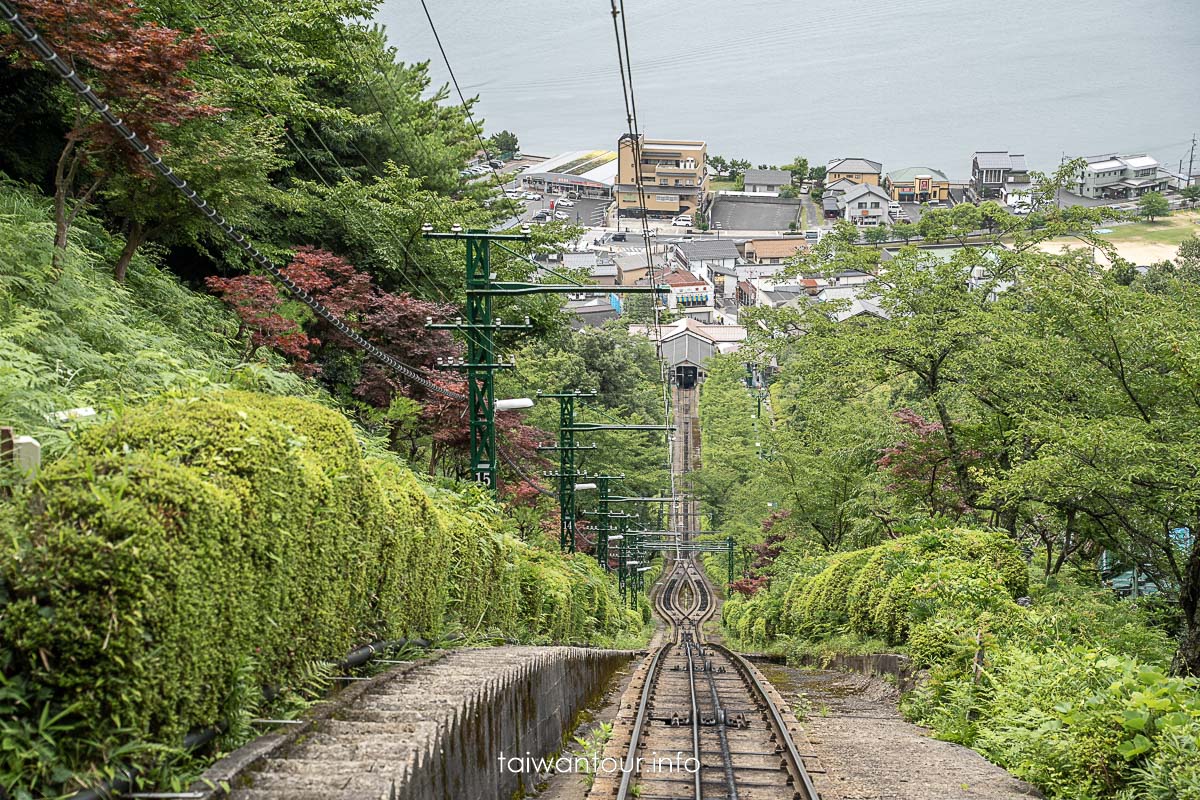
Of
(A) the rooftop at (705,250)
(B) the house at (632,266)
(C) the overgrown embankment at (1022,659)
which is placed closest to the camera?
(C) the overgrown embankment at (1022,659)

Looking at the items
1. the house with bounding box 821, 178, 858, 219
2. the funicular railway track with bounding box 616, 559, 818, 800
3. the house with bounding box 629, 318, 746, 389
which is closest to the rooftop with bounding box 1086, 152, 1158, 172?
the house with bounding box 821, 178, 858, 219

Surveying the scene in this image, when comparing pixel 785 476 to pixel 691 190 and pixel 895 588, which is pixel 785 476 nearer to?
pixel 895 588

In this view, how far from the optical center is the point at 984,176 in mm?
144625

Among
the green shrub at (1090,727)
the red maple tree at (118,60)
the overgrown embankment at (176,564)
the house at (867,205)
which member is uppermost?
the house at (867,205)

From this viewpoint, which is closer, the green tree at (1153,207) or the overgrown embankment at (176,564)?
the overgrown embankment at (176,564)

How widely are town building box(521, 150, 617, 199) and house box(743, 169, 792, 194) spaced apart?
979 inches

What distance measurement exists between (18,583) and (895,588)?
54.3ft

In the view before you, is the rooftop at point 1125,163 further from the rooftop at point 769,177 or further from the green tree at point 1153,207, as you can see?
the rooftop at point 769,177

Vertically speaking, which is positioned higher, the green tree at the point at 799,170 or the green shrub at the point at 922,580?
the green tree at the point at 799,170

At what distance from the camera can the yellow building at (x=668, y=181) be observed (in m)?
155

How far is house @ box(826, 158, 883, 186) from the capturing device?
170000 mm

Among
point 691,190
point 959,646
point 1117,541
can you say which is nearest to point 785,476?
point 1117,541

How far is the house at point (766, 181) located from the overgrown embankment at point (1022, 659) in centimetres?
16290

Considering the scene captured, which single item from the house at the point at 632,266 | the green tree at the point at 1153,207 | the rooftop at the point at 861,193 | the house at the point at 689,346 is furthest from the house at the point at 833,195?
the green tree at the point at 1153,207
